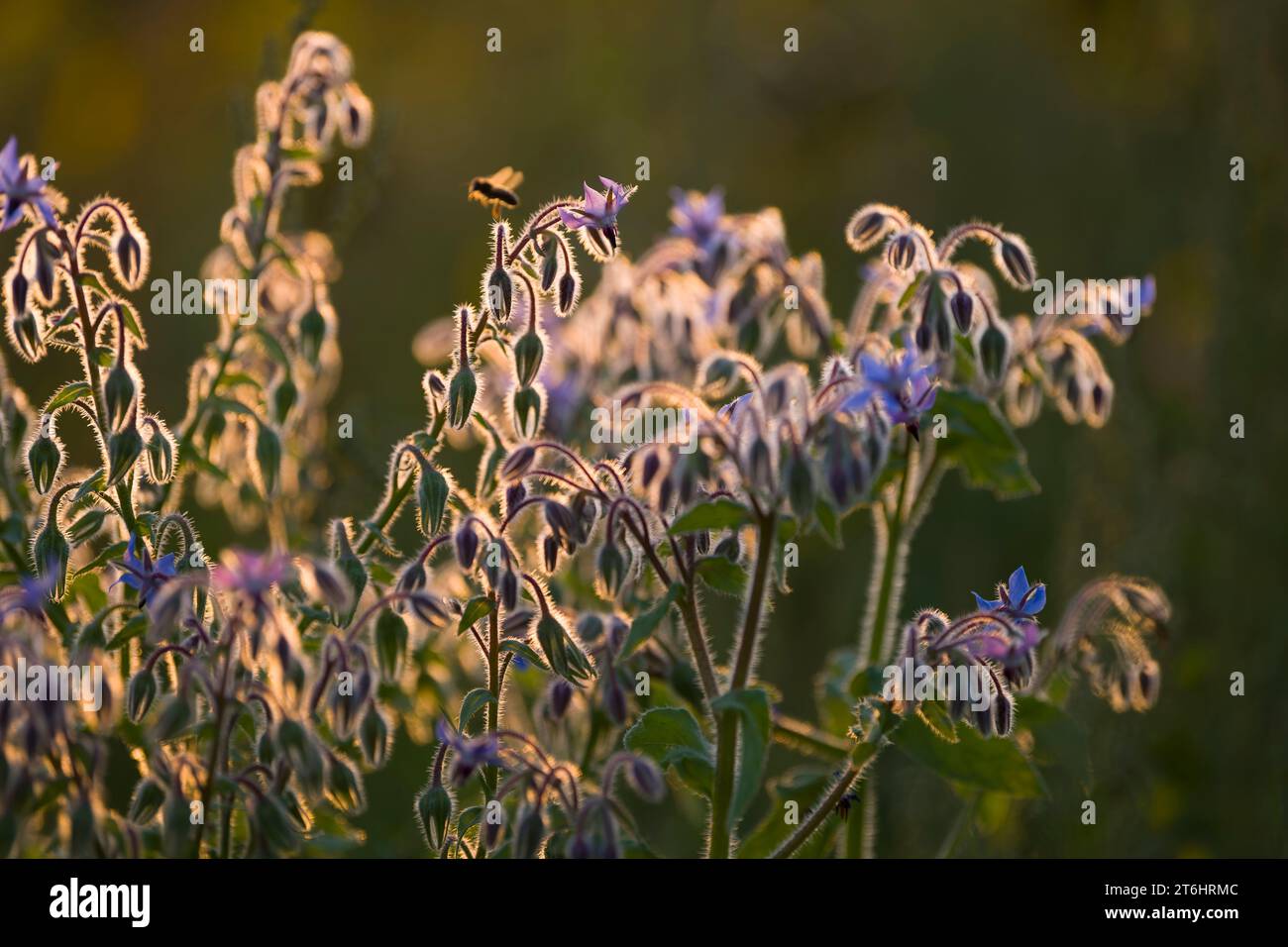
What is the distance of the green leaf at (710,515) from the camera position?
1685 mm

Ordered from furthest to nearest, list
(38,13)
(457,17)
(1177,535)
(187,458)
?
(457,17)
(38,13)
(1177,535)
(187,458)

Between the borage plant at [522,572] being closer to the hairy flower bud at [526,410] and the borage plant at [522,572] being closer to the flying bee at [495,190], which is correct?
Answer: the hairy flower bud at [526,410]

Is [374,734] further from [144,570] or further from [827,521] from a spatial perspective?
[827,521]

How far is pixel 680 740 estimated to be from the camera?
1.82 meters

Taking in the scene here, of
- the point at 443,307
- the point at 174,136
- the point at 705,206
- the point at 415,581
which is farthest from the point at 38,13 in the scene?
the point at 415,581

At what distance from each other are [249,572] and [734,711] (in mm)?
588

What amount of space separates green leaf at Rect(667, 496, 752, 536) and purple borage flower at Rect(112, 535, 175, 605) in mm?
617

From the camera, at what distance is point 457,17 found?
616 centimetres

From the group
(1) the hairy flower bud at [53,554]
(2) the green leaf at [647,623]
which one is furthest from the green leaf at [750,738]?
(1) the hairy flower bud at [53,554]

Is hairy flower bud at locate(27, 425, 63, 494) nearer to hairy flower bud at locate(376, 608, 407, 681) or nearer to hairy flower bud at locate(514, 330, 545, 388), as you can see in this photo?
hairy flower bud at locate(376, 608, 407, 681)

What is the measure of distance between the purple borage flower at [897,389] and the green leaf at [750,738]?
0.35 meters

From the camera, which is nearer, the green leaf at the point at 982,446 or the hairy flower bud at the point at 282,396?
the green leaf at the point at 982,446

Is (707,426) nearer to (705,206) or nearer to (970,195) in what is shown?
(705,206)
